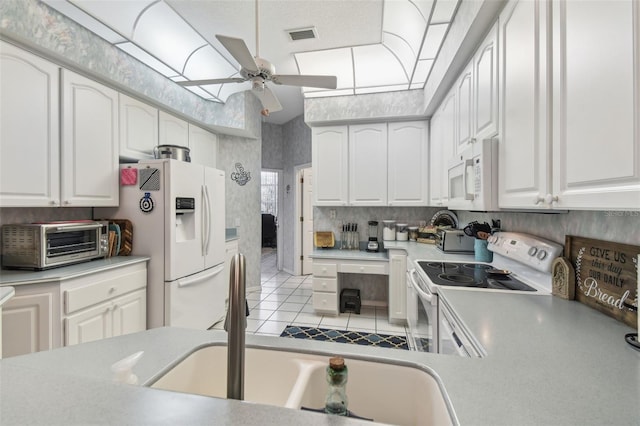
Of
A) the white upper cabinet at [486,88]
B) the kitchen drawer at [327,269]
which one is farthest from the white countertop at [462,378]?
the kitchen drawer at [327,269]

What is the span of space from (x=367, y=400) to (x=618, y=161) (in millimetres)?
977

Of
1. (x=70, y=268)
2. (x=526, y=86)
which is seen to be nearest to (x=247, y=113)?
(x=70, y=268)

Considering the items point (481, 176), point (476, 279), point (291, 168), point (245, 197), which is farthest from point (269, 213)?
point (481, 176)

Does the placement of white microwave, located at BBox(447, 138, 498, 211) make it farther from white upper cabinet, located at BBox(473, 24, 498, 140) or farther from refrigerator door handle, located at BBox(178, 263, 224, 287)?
refrigerator door handle, located at BBox(178, 263, 224, 287)

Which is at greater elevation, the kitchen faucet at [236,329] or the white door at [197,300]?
the kitchen faucet at [236,329]

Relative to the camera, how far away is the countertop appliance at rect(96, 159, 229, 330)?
2.47 m

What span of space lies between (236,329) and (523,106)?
1.46 m

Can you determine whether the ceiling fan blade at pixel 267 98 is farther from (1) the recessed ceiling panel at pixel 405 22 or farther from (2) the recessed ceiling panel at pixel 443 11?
(2) the recessed ceiling panel at pixel 443 11

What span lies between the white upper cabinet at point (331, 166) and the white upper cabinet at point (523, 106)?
220 cm

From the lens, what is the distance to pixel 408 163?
3424 millimetres

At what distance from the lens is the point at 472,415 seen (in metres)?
0.56

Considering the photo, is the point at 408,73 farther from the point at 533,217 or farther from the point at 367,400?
the point at 367,400

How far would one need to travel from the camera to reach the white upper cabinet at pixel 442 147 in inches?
96.7

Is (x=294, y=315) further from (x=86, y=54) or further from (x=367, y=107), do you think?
(x=86, y=54)
